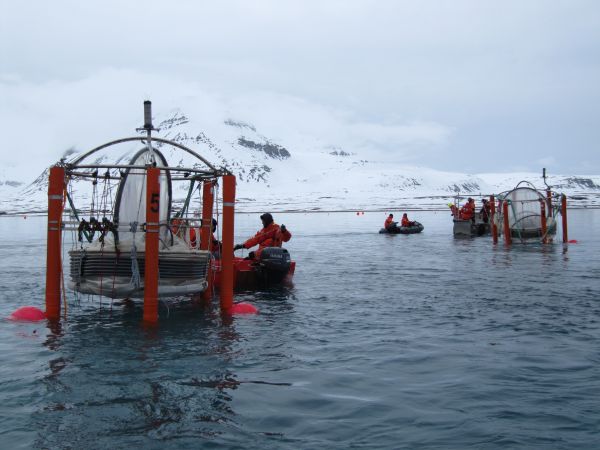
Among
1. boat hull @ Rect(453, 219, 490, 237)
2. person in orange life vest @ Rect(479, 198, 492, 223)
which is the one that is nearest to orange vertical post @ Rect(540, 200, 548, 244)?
boat hull @ Rect(453, 219, 490, 237)

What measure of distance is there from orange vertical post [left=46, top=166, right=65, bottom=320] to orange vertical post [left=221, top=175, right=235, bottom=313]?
293 centimetres

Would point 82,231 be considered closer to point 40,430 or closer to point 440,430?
point 40,430

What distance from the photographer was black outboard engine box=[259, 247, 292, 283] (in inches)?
655

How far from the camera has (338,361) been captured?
923cm

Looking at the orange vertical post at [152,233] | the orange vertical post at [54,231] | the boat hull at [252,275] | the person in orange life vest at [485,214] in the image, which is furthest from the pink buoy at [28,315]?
the person in orange life vest at [485,214]

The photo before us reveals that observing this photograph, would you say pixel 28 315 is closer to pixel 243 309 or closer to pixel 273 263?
pixel 243 309

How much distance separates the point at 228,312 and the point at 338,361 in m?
4.01

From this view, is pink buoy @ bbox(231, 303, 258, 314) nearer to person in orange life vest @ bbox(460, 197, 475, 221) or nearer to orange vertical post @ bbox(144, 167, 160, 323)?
orange vertical post @ bbox(144, 167, 160, 323)

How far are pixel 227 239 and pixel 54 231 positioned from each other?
3096 mm

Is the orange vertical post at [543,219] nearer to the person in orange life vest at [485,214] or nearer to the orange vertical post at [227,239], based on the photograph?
the person in orange life vest at [485,214]

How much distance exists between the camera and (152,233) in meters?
10.9

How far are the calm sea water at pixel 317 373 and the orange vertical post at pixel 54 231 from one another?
70cm

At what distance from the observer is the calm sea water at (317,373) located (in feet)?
21.6

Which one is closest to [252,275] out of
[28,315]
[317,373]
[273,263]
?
[273,263]
